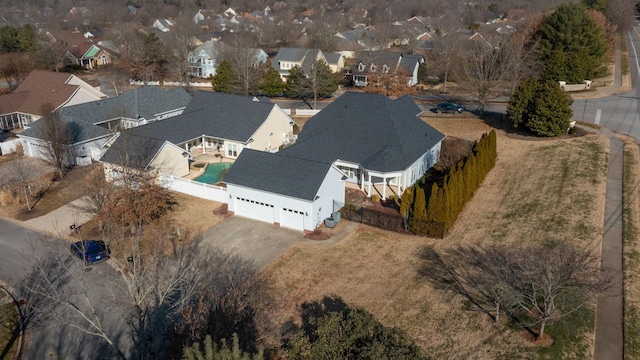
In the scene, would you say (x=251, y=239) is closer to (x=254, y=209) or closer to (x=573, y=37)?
(x=254, y=209)

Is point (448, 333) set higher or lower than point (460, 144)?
lower

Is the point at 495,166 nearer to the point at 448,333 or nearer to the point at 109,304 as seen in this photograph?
the point at 448,333

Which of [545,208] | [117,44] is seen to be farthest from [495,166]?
[117,44]

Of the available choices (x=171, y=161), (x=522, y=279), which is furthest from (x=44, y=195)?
(x=522, y=279)

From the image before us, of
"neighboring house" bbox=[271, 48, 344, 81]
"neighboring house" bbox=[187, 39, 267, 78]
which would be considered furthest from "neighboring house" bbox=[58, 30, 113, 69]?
"neighboring house" bbox=[271, 48, 344, 81]

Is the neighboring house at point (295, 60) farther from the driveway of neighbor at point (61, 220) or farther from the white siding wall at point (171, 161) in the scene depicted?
the driveway of neighbor at point (61, 220)

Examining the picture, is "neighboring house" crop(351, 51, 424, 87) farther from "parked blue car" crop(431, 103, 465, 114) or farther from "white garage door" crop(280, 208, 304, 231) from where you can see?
"white garage door" crop(280, 208, 304, 231)
